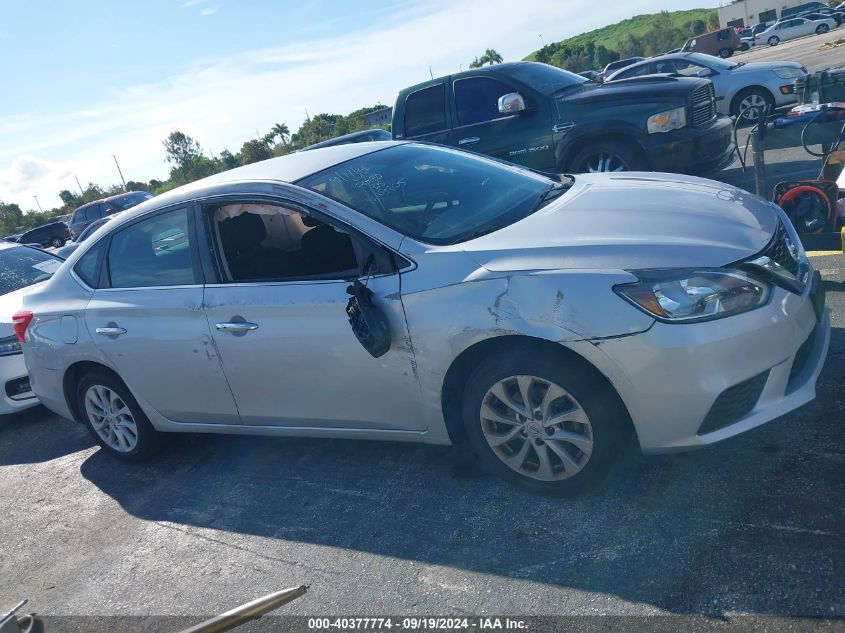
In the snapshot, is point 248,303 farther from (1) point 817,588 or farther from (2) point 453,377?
(1) point 817,588

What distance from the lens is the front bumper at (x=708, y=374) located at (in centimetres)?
295

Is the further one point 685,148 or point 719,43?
point 719,43

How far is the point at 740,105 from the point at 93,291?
11.4m

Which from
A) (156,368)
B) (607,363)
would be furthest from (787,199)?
(156,368)

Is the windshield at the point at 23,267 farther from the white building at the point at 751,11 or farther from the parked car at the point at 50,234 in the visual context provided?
the white building at the point at 751,11

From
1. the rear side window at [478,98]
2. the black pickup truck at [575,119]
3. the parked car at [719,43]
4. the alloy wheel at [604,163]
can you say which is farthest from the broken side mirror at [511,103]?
the parked car at [719,43]

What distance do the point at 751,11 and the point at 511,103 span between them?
7851 cm

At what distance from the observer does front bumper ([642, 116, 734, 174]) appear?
7.80m

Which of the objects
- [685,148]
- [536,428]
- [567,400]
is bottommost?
[536,428]

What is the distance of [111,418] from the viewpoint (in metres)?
5.02

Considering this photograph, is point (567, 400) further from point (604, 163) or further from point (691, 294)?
point (604, 163)

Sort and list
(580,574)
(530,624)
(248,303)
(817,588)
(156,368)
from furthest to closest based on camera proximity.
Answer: (156,368) → (248,303) → (580,574) → (530,624) → (817,588)

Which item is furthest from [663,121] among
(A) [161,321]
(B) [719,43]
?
(B) [719,43]

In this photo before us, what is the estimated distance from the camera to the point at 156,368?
4500mm
